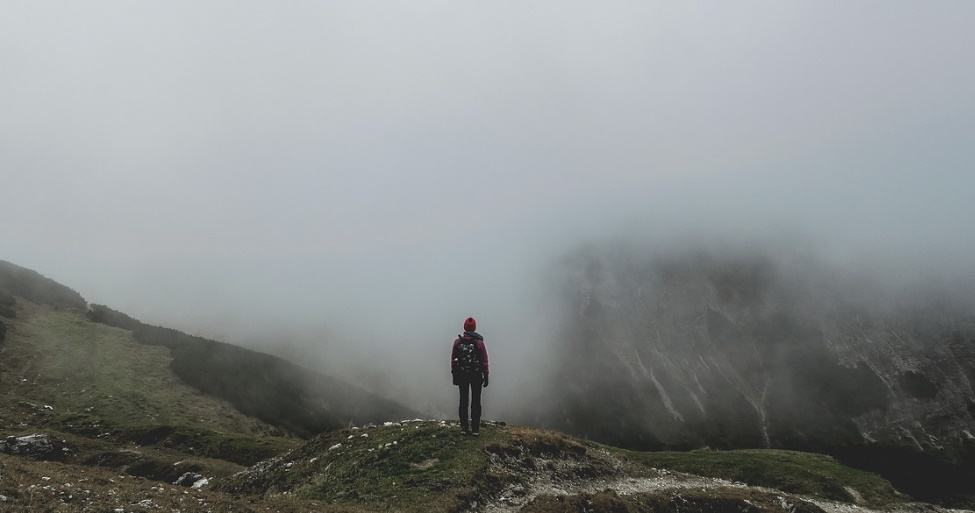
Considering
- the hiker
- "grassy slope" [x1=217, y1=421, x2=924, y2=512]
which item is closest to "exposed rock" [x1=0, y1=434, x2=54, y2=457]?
"grassy slope" [x1=217, y1=421, x2=924, y2=512]

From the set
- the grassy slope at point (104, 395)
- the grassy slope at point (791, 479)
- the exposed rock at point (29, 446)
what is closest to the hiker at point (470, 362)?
the grassy slope at point (791, 479)

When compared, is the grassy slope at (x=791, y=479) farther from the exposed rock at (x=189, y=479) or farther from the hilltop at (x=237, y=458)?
the exposed rock at (x=189, y=479)

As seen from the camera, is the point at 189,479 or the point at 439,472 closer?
the point at 439,472

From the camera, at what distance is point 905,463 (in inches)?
6476

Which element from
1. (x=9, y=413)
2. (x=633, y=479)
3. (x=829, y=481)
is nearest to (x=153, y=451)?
(x=9, y=413)

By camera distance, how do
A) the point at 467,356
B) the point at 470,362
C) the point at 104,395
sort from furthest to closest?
the point at 104,395
the point at 467,356
the point at 470,362

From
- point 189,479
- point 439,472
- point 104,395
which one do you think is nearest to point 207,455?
point 189,479

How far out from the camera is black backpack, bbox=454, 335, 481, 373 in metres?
23.7

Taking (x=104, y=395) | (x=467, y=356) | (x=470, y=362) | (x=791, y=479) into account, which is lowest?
(x=791, y=479)

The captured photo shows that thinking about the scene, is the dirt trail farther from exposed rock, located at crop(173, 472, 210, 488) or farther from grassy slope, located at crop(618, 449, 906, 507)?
exposed rock, located at crop(173, 472, 210, 488)

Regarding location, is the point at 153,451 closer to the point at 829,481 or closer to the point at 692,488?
the point at 692,488

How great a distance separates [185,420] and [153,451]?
30.0m

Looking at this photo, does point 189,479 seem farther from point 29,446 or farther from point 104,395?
point 104,395

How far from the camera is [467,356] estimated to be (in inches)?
937
